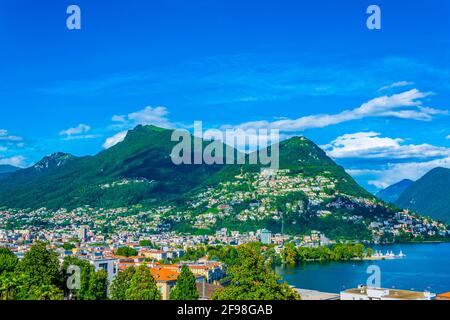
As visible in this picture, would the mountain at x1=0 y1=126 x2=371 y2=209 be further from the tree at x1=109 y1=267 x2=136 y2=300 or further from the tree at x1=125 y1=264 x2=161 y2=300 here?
the tree at x1=125 y1=264 x2=161 y2=300

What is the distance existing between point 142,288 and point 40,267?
89.7 inches

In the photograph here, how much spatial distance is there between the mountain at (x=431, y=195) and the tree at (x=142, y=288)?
88621 millimetres

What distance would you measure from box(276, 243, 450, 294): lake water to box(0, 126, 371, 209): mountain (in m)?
28.9

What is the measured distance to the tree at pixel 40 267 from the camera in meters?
10.7

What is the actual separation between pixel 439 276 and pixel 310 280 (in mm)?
6550

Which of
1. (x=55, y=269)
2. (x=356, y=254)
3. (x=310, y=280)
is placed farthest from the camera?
(x=356, y=254)

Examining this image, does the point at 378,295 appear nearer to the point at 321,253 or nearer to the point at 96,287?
the point at 96,287

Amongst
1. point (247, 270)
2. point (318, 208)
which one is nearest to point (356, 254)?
point (318, 208)

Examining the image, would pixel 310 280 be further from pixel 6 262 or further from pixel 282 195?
pixel 282 195

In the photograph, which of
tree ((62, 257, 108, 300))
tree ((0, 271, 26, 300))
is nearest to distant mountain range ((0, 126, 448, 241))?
tree ((62, 257, 108, 300))

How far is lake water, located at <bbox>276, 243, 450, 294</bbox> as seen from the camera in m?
21.3

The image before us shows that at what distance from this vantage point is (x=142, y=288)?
468 inches

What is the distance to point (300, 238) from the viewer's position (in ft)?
148

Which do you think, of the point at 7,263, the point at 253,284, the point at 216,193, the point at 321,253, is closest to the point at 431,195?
the point at 216,193
